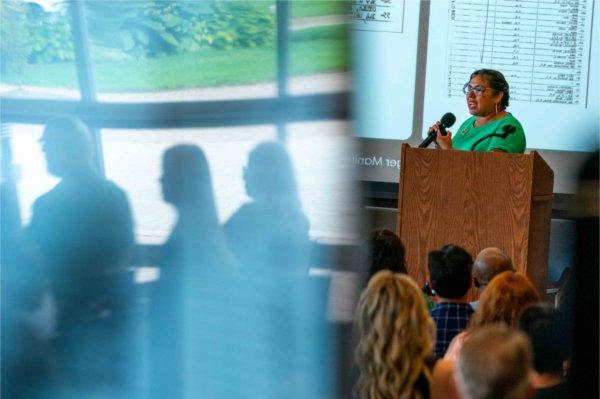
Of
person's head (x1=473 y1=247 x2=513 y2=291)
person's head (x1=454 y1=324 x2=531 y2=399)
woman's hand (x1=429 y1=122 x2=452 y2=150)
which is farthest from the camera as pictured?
woman's hand (x1=429 y1=122 x2=452 y2=150)

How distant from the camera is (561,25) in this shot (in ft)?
16.4

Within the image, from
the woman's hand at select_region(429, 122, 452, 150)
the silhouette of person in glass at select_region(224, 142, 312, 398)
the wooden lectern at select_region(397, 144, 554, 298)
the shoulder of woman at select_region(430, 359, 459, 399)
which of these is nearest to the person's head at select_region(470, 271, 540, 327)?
the shoulder of woman at select_region(430, 359, 459, 399)

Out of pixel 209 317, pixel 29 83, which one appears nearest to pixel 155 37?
pixel 29 83

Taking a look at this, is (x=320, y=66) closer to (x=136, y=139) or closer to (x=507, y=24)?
(x=136, y=139)

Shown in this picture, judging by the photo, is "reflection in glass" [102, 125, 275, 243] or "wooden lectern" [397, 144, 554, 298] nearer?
"reflection in glass" [102, 125, 275, 243]

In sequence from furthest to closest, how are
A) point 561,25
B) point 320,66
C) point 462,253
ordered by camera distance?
point 561,25 → point 462,253 → point 320,66

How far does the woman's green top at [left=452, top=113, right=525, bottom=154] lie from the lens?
369cm

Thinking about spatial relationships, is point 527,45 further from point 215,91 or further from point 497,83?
point 215,91

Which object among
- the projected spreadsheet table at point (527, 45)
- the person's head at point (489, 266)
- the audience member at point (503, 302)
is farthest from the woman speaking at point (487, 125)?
the audience member at point (503, 302)

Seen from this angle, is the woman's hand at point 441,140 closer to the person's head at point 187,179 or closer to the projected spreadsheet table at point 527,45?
the projected spreadsheet table at point 527,45

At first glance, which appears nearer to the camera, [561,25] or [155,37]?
[155,37]

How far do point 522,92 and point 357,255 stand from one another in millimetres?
4353

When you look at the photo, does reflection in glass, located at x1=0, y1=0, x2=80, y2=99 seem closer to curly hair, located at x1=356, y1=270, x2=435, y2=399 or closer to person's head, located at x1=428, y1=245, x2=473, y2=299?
curly hair, located at x1=356, y1=270, x2=435, y2=399

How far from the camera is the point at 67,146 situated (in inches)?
37.0
